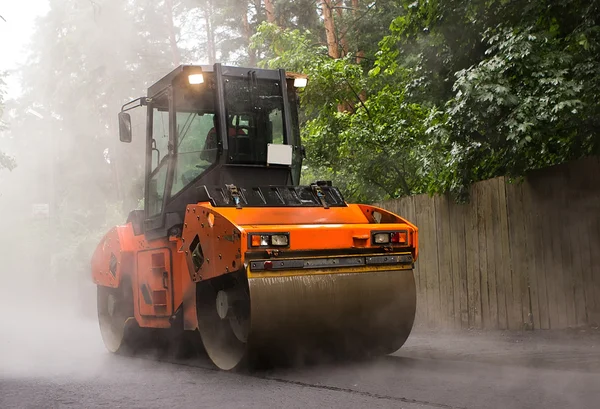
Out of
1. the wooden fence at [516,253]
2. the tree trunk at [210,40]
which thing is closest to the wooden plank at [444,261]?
the wooden fence at [516,253]

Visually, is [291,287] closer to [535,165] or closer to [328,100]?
[535,165]

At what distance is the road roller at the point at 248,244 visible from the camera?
689cm

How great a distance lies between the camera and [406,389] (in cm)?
610

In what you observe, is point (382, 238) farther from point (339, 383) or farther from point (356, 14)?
point (356, 14)

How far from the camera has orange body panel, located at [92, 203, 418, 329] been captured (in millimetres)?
6945

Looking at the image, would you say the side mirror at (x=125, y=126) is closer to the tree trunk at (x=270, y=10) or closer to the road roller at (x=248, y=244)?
the road roller at (x=248, y=244)

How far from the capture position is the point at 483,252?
34.8 feet

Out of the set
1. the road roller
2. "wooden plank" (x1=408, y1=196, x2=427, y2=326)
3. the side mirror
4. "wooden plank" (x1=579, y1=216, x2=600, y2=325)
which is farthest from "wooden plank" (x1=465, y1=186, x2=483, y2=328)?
the side mirror

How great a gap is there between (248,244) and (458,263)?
208 inches

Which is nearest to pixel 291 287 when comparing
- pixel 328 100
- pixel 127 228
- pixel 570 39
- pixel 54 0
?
pixel 127 228

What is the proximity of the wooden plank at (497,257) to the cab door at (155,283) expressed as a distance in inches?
172

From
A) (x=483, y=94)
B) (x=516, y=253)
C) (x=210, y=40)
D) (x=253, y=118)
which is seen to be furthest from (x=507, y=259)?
(x=210, y=40)

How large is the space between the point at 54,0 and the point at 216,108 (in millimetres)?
33727

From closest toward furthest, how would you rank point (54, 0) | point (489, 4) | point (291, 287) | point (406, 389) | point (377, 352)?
point (406, 389), point (291, 287), point (377, 352), point (489, 4), point (54, 0)
